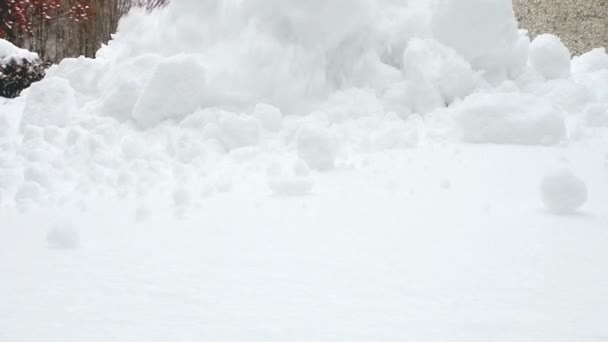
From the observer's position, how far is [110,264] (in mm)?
2057

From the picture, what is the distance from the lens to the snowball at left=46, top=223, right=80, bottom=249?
2.27 m

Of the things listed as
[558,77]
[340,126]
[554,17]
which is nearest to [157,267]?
[340,126]

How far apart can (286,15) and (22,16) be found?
34.8 ft

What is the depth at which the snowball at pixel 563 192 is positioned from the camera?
251 cm

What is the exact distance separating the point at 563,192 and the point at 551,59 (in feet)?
8.29

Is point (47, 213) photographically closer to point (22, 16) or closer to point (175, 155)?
point (175, 155)

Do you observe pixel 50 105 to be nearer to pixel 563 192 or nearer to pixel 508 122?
pixel 508 122

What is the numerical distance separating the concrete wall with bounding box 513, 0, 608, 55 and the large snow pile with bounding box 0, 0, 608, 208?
1957mm

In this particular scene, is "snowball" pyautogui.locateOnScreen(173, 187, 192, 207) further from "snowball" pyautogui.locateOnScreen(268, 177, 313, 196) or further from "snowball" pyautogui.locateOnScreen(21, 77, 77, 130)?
"snowball" pyautogui.locateOnScreen(21, 77, 77, 130)

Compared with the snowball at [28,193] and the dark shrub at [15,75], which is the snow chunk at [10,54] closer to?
the dark shrub at [15,75]

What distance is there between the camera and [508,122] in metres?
3.89

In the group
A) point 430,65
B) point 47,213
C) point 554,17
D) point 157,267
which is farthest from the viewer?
point 554,17

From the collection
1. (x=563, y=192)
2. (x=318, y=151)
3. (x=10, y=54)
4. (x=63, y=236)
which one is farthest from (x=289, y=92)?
(x=10, y=54)

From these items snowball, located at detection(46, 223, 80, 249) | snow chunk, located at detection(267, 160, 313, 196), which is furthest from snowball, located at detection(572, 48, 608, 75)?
snowball, located at detection(46, 223, 80, 249)
